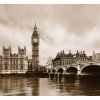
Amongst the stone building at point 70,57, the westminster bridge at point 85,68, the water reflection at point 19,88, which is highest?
the stone building at point 70,57

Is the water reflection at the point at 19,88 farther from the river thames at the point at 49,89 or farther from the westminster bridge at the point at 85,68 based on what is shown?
the westminster bridge at the point at 85,68

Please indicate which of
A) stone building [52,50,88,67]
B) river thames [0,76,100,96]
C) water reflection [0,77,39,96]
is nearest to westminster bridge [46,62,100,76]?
stone building [52,50,88,67]

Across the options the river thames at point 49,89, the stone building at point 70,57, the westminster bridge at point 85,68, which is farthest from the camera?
the westminster bridge at point 85,68

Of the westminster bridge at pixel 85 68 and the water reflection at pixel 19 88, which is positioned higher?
the westminster bridge at pixel 85 68

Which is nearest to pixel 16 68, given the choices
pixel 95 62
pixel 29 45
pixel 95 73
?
pixel 95 73

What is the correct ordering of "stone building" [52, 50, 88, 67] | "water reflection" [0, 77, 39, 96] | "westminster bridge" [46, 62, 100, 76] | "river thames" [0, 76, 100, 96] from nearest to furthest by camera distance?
"river thames" [0, 76, 100, 96]
"water reflection" [0, 77, 39, 96]
"stone building" [52, 50, 88, 67]
"westminster bridge" [46, 62, 100, 76]

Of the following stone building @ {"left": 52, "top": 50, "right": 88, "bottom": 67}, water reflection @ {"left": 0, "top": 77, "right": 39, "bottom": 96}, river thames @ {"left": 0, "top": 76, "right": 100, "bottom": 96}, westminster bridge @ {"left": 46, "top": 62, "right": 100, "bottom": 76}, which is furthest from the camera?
westminster bridge @ {"left": 46, "top": 62, "right": 100, "bottom": 76}

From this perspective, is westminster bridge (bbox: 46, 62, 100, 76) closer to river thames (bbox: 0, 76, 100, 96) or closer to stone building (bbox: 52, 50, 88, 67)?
stone building (bbox: 52, 50, 88, 67)

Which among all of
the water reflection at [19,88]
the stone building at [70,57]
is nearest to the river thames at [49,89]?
the water reflection at [19,88]

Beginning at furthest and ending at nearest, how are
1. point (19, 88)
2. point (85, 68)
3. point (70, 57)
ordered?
1. point (85, 68)
2. point (70, 57)
3. point (19, 88)

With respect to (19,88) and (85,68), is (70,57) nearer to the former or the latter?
Answer: (85,68)

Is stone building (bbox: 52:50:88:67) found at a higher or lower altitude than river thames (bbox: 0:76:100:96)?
higher

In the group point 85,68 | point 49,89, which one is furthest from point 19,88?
point 85,68
